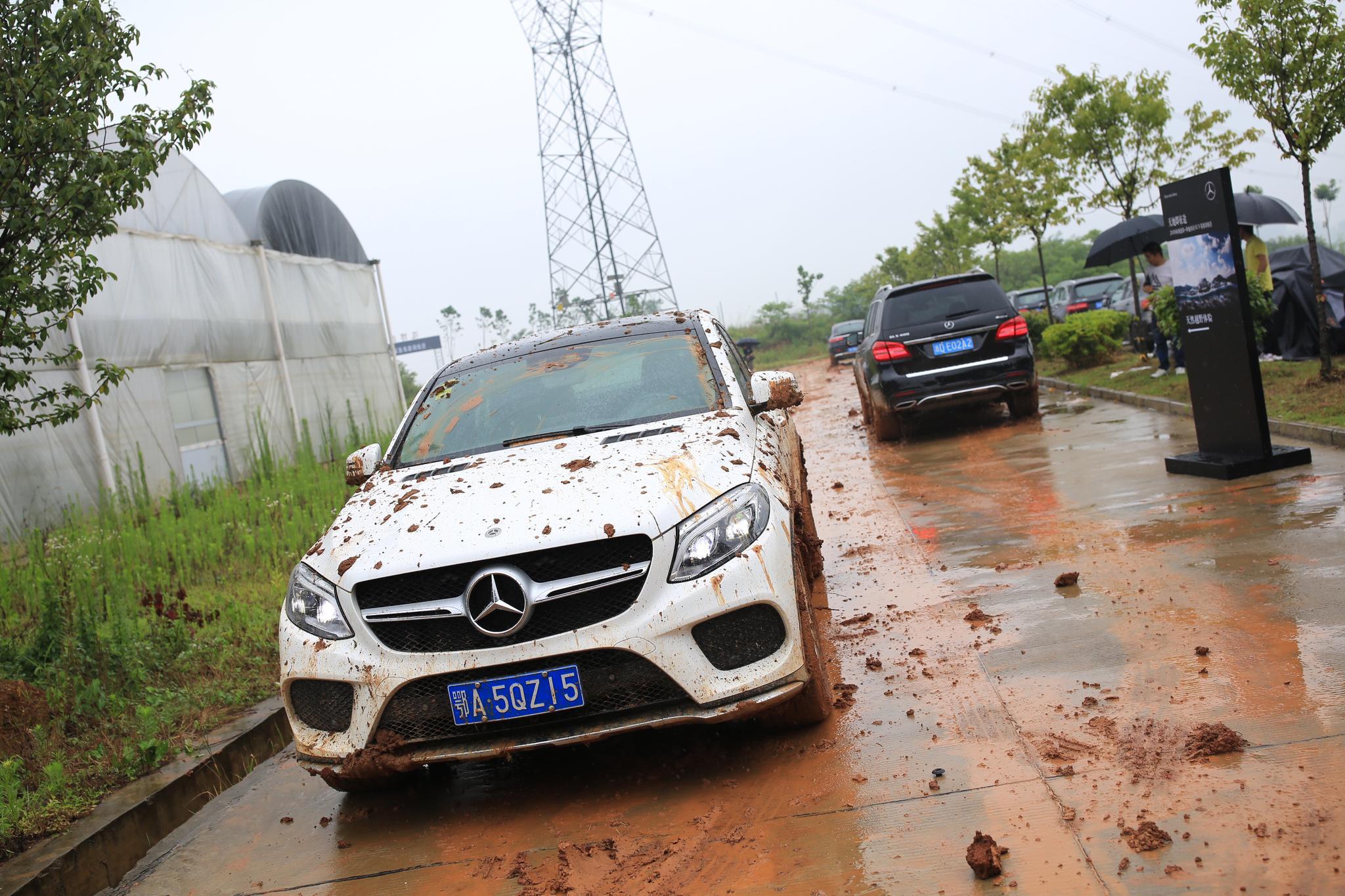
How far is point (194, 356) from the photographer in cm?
1550

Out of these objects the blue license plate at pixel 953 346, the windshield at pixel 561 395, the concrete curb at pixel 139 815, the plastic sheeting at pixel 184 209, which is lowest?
the concrete curb at pixel 139 815

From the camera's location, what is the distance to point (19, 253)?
566 centimetres

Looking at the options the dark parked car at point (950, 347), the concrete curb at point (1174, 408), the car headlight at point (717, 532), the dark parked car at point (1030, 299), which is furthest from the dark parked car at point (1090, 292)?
the car headlight at point (717, 532)

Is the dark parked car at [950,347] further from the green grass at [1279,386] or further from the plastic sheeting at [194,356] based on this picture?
the plastic sheeting at [194,356]

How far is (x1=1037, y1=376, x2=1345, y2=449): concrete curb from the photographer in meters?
8.70

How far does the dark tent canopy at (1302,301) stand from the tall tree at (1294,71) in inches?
113

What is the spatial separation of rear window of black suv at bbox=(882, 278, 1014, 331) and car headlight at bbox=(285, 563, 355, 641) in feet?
31.0

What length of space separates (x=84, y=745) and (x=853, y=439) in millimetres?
10714

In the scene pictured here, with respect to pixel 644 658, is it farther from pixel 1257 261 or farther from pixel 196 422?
pixel 196 422

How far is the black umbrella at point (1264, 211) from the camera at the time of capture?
14.4m

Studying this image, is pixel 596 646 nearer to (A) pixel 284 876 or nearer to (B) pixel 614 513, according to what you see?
(B) pixel 614 513

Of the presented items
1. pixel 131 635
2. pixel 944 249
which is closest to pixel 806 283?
pixel 944 249

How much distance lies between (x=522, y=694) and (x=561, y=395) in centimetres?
190

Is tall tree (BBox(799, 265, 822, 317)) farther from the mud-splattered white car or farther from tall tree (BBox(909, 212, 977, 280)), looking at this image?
the mud-splattered white car
